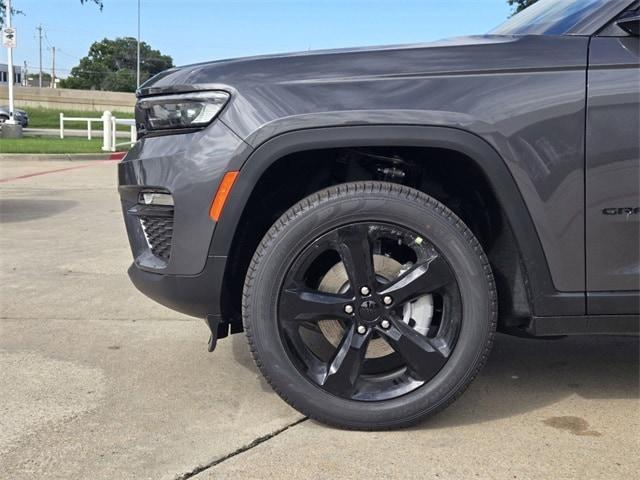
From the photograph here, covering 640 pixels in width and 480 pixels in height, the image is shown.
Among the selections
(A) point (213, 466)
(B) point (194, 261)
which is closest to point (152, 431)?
(A) point (213, 466)

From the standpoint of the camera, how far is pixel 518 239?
2465 millimetres

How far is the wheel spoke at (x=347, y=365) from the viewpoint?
8.31 ft

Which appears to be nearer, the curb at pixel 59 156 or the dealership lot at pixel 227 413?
the dealership lot at pixel 227 413

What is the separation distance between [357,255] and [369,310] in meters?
0.21

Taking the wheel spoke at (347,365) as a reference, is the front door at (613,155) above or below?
above

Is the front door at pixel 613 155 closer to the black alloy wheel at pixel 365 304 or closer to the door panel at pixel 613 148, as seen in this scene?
the door panel at pixel 613 148

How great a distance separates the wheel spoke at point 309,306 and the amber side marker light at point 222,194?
39 centimetres

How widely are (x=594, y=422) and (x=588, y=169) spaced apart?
1038mm

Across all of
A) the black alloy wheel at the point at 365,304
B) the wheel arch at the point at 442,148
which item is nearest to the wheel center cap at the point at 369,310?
the black alloy wheel at the point at 365,304

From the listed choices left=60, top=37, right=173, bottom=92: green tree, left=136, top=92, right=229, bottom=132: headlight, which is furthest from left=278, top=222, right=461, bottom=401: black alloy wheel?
left=60, top=37, right=173, bottom=92: green tree

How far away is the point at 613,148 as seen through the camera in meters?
2.41

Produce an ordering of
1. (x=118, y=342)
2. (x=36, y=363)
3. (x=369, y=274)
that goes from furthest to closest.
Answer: (x=118, y=342), (x=36, y=363), (x=369, y=274)

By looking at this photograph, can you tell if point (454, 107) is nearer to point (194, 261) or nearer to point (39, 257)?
point (194, 261)

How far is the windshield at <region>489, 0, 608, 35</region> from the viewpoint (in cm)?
261
